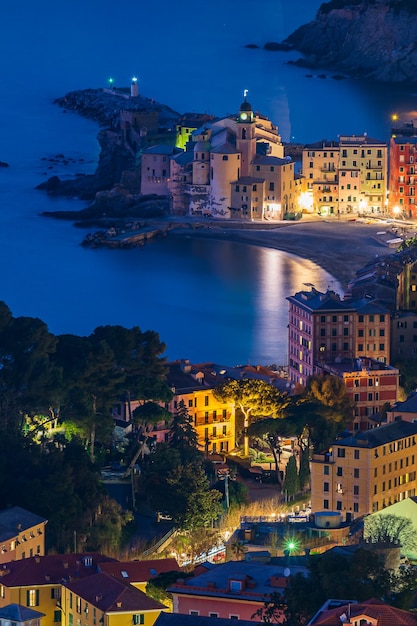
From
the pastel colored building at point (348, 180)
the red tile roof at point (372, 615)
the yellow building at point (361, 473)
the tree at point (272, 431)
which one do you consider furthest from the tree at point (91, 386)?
the pastel colored building at point (348, 180)

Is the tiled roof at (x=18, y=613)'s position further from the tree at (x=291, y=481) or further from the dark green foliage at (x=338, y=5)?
the dark green foliage at (x=338, y=5)

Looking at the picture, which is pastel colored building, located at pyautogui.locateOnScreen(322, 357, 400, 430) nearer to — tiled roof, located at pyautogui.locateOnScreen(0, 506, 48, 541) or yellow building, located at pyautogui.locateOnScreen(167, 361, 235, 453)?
yellow building, located at pyautogui.locateOnScreen(167, 361, 235, 453)

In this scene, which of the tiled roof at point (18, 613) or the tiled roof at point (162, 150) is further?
the tiled roof at point (162, 150)

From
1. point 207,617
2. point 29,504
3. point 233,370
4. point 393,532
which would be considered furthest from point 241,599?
point 233,370

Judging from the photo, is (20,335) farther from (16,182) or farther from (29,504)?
(16,182)

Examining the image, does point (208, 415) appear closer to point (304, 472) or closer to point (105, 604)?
point (304, 472)

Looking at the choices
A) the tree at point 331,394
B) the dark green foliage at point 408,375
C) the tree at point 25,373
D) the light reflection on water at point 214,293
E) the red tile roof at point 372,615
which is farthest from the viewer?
the light reflection on water at point 214,293

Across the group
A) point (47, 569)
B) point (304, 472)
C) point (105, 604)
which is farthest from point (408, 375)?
point (105, 604)
